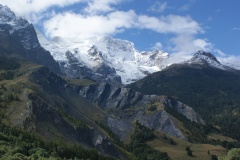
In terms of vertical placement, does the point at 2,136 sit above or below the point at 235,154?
below

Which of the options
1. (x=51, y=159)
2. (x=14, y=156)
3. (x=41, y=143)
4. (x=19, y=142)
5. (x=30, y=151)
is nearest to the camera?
(x=14, y=156)

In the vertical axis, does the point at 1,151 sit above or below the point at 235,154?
below

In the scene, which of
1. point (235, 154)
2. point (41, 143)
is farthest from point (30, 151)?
point (235, 154)

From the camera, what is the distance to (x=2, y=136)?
178500mm

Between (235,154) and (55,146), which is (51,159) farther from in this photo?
(235,154)

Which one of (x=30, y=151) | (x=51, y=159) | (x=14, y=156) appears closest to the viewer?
(x=14, y=156)

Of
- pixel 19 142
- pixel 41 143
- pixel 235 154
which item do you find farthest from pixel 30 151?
pixel 235 154

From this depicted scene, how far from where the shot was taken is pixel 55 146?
195 meters

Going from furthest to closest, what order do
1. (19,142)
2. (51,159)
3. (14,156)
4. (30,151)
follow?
(19,142) → (30,151) → (51,159) → (14,156)

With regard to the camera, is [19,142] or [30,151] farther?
[19,142]

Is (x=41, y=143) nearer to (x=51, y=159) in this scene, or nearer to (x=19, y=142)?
(x=19, y=142)

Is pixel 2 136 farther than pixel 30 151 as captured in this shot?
Yes

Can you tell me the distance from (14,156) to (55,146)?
185 ft

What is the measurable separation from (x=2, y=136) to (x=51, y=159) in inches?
1558
